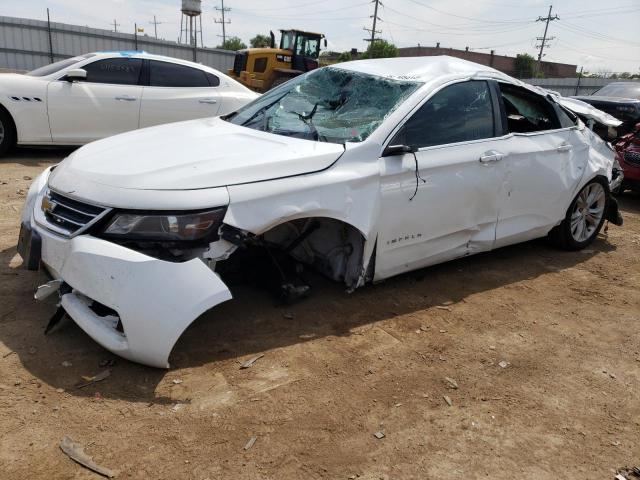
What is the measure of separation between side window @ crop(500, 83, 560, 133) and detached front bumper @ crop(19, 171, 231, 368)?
298 centimetres

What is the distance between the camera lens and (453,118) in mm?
3951

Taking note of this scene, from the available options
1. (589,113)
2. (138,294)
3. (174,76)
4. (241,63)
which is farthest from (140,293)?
(241,63)

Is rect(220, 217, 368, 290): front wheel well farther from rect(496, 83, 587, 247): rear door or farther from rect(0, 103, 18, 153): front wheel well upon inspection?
rect(0, 103, 18, 153): front wheel well

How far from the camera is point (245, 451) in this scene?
2.32 m

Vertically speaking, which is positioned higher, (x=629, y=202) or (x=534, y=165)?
(x=534, y=165)

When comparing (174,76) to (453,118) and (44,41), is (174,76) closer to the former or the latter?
(453,118)

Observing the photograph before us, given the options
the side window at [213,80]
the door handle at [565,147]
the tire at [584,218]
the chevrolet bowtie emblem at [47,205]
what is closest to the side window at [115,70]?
the side window at [213,80]

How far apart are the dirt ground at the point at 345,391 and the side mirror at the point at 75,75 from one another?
3901 millimetres

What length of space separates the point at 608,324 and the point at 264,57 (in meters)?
15.5

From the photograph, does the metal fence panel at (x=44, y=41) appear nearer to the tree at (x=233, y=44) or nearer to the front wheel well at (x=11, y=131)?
the front wheel well at (x=11, y=131)

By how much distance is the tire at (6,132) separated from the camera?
725cm

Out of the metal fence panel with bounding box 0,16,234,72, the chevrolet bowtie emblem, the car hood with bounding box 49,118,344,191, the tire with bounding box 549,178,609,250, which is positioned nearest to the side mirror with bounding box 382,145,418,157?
the car hood with bounding box 49,118,344,191

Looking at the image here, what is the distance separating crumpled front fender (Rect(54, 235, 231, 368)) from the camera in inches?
102

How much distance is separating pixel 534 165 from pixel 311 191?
7.34 feet
